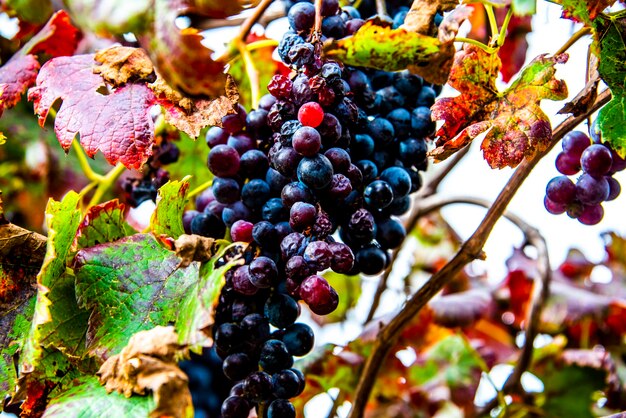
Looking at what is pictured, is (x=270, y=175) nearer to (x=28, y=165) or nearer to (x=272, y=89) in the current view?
(x=272, y=89)

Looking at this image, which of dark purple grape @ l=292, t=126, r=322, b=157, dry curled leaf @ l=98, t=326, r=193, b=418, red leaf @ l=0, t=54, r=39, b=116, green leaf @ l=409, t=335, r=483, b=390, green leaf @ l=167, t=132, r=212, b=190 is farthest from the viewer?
green leaf @ l=409, t=335, r=483, b=390

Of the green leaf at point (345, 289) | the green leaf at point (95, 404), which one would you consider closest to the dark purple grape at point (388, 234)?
the green leaf at point (95, 404)

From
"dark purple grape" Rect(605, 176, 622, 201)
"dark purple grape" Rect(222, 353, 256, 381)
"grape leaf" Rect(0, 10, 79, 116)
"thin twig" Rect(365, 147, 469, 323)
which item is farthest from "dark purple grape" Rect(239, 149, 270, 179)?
"thin twig" Rect(365, 147, 469, 323)

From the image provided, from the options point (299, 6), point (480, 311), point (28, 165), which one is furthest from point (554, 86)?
point (28, 165)

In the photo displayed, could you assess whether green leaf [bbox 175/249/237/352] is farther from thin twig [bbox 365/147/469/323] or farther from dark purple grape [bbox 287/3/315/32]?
thin twig [bbox 365/147/469/323]

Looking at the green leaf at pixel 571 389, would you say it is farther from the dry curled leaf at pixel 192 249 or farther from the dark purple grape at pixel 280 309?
the dry curled leaf at pixel 192 249

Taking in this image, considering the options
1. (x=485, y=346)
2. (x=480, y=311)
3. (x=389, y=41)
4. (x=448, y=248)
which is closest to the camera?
(x=389, y=41)
